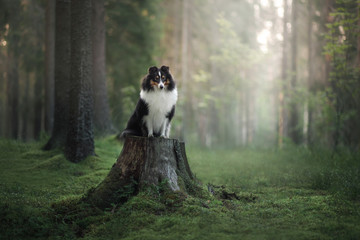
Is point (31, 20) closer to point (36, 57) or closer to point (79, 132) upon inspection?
point (36, 57)

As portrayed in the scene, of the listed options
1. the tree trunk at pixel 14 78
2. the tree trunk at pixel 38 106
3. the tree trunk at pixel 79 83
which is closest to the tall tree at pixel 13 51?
the tree trunk at pixel 14 78

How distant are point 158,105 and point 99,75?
836cm

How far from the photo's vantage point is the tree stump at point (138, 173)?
18.9 ft

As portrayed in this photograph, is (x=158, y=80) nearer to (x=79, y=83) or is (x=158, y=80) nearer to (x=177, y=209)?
(x=177, y=209)

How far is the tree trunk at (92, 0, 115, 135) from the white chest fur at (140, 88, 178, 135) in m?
7.32

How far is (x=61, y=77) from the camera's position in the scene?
418 inches

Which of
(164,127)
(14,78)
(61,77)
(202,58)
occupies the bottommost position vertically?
(164,127)

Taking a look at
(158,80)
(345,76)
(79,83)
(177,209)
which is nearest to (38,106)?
(79,83)

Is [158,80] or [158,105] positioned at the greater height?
[158,80]

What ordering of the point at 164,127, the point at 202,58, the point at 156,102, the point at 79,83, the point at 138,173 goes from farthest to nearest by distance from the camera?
the point at 202,58, the point at 79,83, the point at 164,127, the point at 156,102, the point at 138,173

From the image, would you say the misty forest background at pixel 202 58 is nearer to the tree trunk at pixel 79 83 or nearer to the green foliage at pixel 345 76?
the green foliage at pixel 345 76

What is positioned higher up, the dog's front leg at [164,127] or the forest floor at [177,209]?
the dog's front leg at [164,127]

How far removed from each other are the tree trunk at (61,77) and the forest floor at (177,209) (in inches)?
59.1

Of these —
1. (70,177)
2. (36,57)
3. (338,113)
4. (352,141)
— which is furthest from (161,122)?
(36,57)
